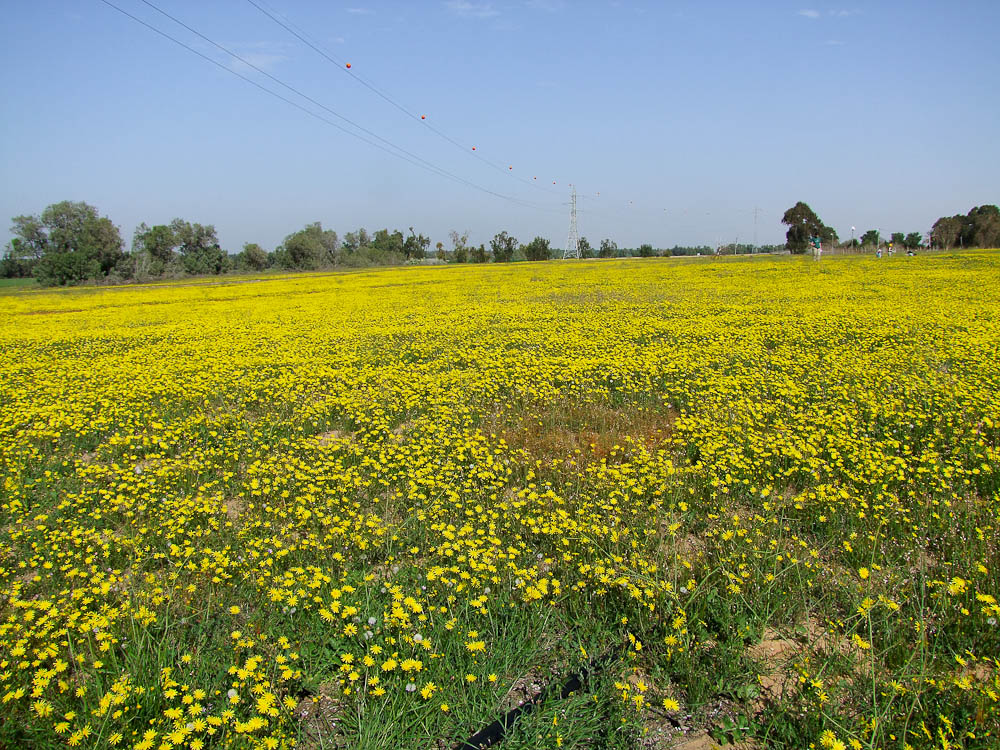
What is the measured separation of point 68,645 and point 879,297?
23278 mm

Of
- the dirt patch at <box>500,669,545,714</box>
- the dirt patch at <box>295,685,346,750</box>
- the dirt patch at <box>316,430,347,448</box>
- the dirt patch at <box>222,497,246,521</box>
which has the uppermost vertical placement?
the dirt patch at <box>316,430,347,448</box>

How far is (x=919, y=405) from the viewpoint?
7.10 meters

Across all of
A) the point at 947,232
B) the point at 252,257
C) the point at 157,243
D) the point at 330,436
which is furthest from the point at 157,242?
the point at 947,232

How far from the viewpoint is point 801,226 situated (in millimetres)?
75875

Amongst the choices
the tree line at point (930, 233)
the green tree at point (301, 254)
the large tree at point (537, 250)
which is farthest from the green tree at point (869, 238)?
the green tree at point (301, 254)

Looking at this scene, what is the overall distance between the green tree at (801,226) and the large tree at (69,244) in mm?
90447

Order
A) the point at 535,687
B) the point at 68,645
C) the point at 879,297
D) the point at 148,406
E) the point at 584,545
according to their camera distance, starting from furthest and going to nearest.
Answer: the point at 879,297 → the point at 148,406 → the point at 584,545 → the point at 68,645 → the point at 535,687

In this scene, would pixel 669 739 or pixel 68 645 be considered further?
pixel 68 645

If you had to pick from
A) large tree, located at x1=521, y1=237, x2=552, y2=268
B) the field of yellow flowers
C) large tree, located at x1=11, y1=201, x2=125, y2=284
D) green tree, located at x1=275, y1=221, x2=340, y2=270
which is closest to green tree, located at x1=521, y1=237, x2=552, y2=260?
large tree, located at x1=521, y1=237, x2=552, y2=268

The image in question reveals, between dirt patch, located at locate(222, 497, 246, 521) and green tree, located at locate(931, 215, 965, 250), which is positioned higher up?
green tree, located at locate(931, 215, 965, 250)

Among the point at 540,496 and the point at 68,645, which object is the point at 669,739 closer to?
the point at 540,496

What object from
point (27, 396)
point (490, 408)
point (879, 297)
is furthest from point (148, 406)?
point (879, 297)

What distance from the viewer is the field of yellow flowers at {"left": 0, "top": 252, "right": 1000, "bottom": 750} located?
296 cm

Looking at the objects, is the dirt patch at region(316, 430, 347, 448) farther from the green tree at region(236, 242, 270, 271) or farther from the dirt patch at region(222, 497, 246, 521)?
the green tree at region(236, 242, 270, 271)
